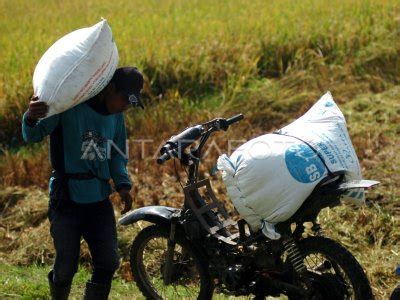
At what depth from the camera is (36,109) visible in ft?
11.7

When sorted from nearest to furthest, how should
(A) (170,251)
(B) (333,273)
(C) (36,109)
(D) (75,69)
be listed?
(C) (36,109)
(D) (75,69)
(B) (333,273)
(A) (170,251)

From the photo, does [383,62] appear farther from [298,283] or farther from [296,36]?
[298,283]

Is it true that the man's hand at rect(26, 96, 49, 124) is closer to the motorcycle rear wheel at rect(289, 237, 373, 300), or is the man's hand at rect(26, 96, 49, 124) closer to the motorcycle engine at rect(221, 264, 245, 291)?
the motorcycle engine at rect(221, 264, 245, 291)

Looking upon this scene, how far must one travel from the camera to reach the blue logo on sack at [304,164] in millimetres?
3689

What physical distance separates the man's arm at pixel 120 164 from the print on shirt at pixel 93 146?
0.34 ft

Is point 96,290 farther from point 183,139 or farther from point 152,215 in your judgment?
point 183,139

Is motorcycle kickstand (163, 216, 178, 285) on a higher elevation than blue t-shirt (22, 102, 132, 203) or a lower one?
lower

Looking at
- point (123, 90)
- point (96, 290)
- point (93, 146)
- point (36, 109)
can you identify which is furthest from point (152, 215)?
point (36, 109)

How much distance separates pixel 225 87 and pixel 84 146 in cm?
484

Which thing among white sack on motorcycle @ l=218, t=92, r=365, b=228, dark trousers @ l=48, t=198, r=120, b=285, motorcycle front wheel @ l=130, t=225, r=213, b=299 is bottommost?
motorcycle front wheel @ l=130, t=225, r=213, b=299

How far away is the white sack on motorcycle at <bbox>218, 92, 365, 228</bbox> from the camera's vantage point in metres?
3.70

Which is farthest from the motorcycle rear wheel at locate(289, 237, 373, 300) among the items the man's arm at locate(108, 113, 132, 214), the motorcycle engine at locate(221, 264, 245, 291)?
the man's arm at locate(108, 113, 132, 214)

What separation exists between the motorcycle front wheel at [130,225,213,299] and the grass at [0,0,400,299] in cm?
22

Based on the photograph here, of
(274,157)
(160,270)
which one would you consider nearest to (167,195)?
(160,270)
